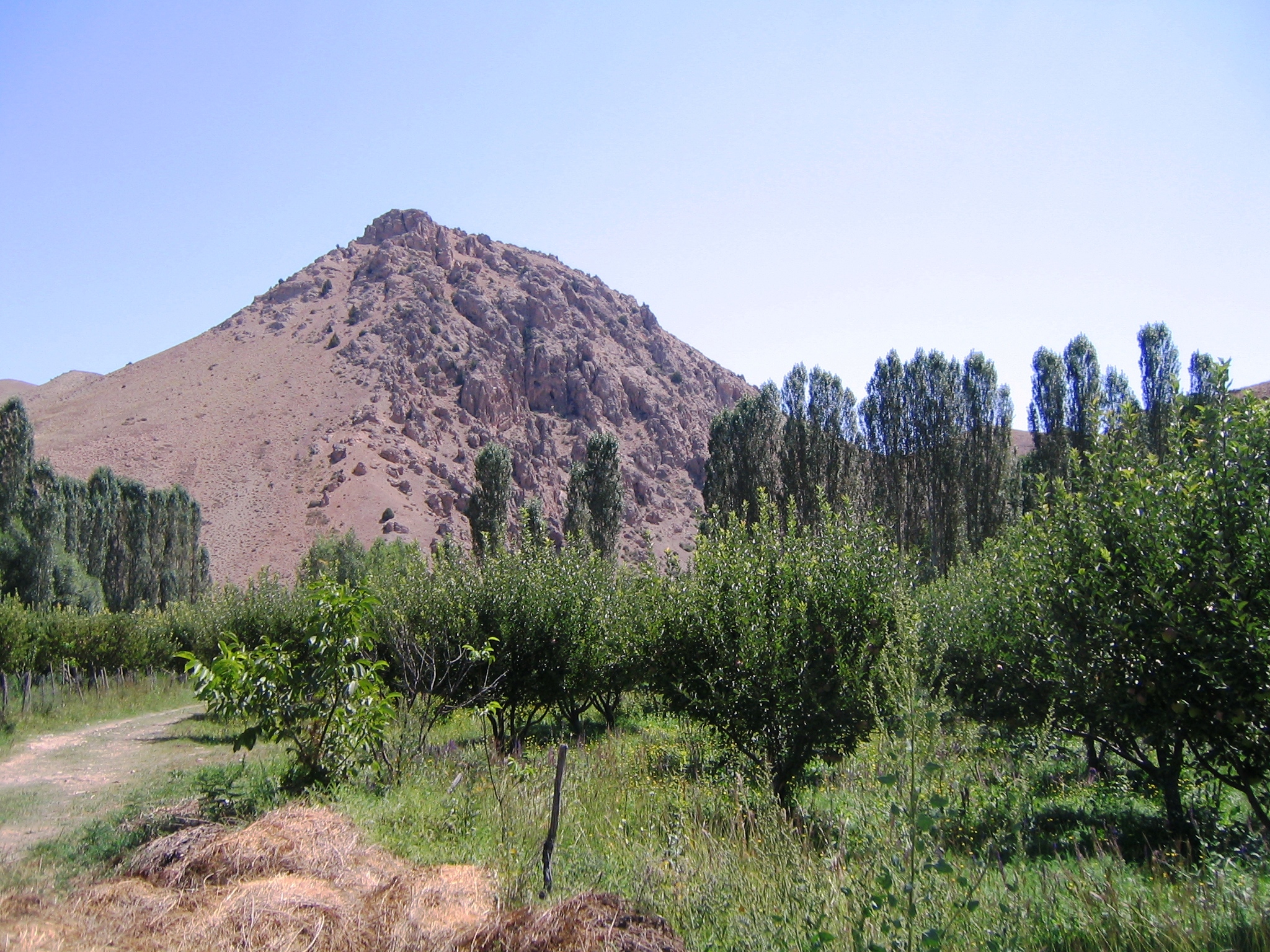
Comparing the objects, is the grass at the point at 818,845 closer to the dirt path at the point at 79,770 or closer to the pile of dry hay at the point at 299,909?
the pile of dry hay at the point at 299,909

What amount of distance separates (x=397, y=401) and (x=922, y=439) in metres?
55.3

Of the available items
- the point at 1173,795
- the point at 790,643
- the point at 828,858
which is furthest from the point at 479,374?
the point at 828,858

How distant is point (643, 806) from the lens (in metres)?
7.61

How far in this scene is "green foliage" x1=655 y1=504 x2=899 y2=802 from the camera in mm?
8570

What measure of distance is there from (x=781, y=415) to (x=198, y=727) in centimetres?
3528

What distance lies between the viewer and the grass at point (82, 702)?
18.0 metres

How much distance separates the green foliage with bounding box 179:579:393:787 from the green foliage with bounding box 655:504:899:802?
12.3ft

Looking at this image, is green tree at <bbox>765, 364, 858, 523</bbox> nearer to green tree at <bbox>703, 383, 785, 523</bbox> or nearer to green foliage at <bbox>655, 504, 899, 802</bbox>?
green tree at <bbox>703, 383, 785, 523</bbox>

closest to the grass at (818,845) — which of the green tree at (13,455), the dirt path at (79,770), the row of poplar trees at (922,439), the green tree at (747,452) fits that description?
the dirt path at (79,770)

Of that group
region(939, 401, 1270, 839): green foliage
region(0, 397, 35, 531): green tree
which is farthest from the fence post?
region(0, 397, 35, 531): green tree

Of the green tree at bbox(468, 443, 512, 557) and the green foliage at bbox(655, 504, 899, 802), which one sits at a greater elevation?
the green tree at bbox(468, 443, 512, 557)

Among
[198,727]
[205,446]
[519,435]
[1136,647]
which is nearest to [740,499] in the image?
[198,727]

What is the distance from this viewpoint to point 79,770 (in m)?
13.4

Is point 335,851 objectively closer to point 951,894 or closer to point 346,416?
point 951,894
